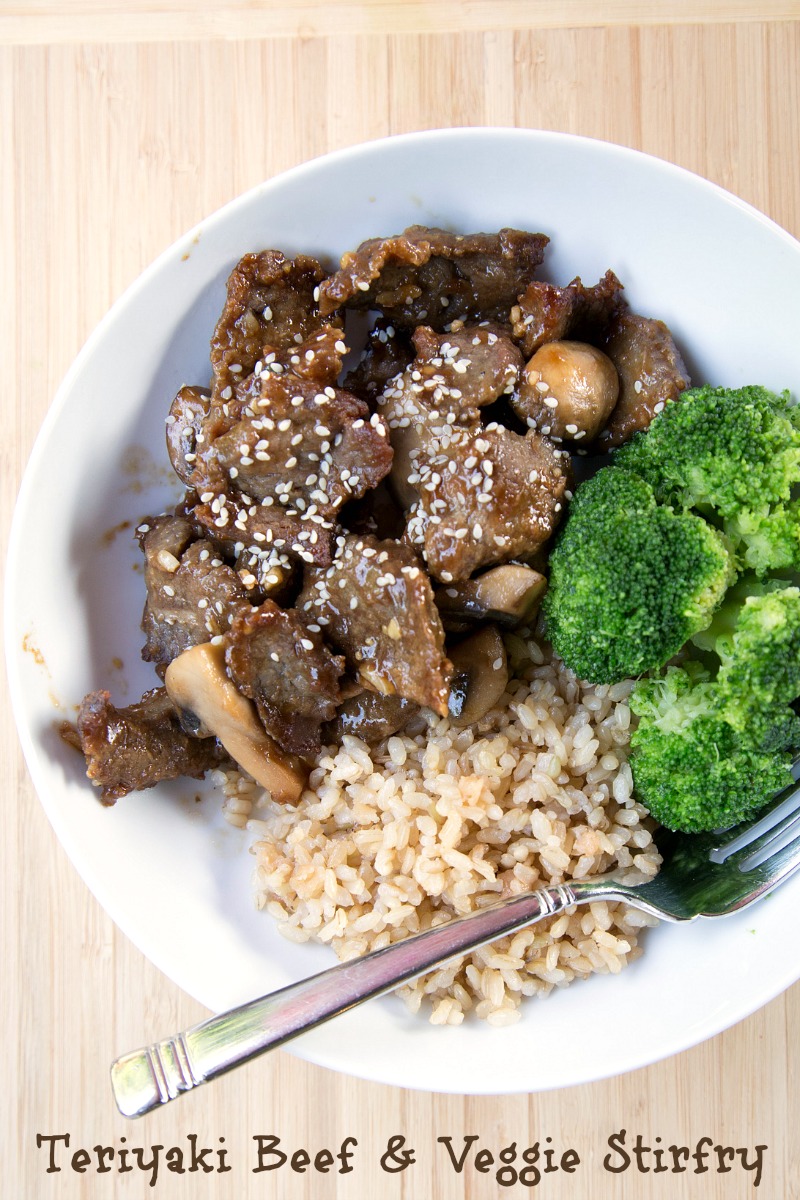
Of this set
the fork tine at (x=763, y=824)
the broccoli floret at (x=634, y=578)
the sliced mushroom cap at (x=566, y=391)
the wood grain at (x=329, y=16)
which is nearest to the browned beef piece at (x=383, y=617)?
the broccoli floret at (x=634, y=578)

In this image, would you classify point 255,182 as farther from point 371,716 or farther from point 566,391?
point 371,716

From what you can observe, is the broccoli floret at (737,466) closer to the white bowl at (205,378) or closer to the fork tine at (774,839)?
the white bowl at (205,378)

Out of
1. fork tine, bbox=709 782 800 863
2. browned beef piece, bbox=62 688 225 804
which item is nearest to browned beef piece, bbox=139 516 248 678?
browned beef piece, bbox=62 688 225 804

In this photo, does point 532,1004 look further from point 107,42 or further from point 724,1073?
point 107,42

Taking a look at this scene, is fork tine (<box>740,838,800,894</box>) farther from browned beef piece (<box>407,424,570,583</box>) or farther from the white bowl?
browned beef piece (<box>407,424,570,583</box>)

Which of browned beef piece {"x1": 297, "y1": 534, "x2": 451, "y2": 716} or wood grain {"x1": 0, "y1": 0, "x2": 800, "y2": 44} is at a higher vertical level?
wood grain {"x1": 0, "y1": 0, "x2": 800, "y2": 44}

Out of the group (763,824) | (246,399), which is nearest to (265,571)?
(246,399)
